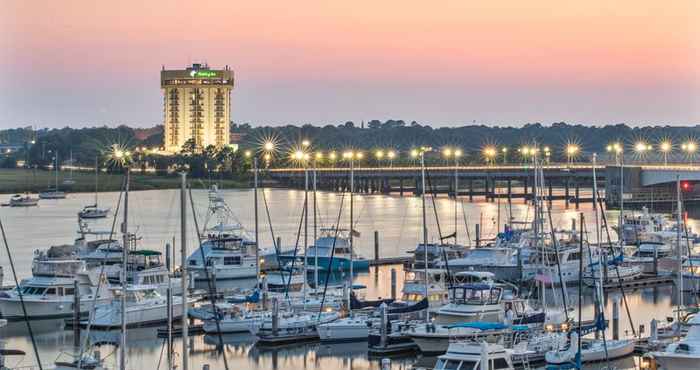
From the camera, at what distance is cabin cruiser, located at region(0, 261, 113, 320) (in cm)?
4888

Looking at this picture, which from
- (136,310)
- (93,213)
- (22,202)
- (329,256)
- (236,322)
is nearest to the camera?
(236,322)

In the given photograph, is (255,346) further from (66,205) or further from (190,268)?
(66,205)

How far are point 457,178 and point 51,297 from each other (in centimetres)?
9137

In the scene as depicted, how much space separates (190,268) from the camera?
204ft

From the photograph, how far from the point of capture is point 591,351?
38.9 metres

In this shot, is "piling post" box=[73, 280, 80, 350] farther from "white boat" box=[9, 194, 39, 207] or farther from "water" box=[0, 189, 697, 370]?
"white boat" box=[9, 194, 39, 207]

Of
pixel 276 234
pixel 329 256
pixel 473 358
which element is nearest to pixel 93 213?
pixel 276 234

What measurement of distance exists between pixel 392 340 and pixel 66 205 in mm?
110459

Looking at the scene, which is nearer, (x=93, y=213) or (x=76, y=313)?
(x=76, y=313)

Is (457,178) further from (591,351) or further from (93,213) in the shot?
(591,351)

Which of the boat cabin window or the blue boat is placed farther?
the blue boat

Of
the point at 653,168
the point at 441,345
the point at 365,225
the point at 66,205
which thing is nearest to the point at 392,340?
the point at 441,345

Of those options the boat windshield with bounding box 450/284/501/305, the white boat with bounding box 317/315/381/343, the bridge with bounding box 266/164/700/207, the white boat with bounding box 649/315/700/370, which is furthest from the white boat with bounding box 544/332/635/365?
the bridge with bounding box 266/164/700/207

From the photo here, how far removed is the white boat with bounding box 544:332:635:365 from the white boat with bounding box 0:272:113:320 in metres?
16.8
